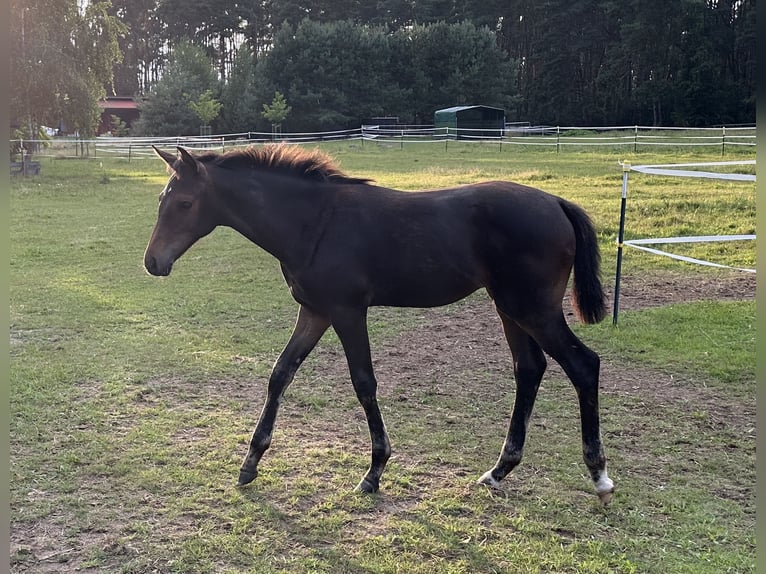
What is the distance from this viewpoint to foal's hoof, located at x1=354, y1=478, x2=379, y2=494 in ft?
12.7

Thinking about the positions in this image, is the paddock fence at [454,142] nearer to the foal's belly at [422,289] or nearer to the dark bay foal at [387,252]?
the dark bay foal at [387,252]

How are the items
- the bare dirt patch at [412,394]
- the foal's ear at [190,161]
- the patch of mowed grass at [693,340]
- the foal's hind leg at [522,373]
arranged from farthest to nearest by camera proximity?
1. the patch of mowed grass at [693,340]
2. the foal's hind leg at [522,373]
3. the foal's ear at [190,161]
4. the bare dirt patch at [412,394]

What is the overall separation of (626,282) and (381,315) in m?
3.45


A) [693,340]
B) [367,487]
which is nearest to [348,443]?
[367,487]

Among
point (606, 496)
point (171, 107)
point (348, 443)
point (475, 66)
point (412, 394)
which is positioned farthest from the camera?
point (475, 66)

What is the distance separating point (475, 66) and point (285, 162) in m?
49.8

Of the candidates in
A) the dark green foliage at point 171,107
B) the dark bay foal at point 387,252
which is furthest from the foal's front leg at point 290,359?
the dark green foliage at point 171,107

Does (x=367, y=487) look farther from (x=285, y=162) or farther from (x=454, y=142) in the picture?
(x=454, y=142)

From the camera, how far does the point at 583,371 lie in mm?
3721

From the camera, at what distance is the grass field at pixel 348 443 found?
3326mm

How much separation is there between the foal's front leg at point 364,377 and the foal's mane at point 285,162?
3.03 ft

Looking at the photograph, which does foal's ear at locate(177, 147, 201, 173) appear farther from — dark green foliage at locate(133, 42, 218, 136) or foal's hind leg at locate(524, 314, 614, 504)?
dark green foliage at locate(133, 42, 218, 136)

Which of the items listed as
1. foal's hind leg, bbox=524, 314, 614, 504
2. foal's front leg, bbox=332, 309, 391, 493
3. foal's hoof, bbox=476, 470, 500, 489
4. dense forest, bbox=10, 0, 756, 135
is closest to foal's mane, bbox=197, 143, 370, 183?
foal's front leg, bbox=332, 309, 391, 493

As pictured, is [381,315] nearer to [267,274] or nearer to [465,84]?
[267,274]
